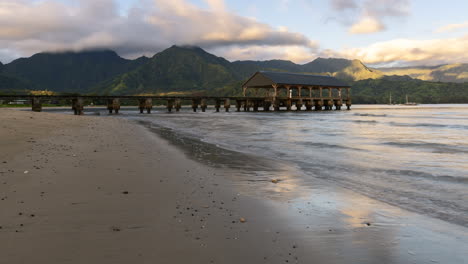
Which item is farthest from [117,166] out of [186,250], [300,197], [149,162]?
[186,250]

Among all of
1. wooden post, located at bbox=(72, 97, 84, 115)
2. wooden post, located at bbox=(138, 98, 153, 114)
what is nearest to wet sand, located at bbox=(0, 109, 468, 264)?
wooden post, located at bbox=(72, 97, 84, 115)

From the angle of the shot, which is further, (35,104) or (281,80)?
(281,80)

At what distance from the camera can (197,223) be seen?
17.1 ft

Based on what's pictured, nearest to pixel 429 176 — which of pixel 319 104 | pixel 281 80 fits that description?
pixel 281 80

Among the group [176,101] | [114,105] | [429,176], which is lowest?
[429,176]

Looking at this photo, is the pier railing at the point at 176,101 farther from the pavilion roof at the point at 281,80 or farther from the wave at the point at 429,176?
the wave at the point at 429,176

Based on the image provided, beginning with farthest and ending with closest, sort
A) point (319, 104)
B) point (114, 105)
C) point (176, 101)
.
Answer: point (319, 104), point (176, 101), point (114, 105)

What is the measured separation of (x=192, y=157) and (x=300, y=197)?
22.1ft

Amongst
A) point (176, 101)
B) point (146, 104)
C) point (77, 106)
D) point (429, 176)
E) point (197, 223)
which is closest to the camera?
point (197, 223)

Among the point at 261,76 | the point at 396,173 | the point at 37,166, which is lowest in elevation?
the point at 396,173

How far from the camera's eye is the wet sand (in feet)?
13.4

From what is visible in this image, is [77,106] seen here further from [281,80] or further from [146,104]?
[281,80]

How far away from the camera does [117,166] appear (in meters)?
10.1

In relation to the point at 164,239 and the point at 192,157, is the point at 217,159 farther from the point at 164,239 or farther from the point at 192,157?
the point at 164,239
